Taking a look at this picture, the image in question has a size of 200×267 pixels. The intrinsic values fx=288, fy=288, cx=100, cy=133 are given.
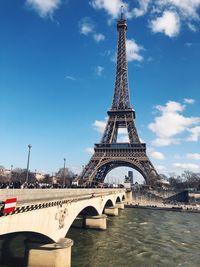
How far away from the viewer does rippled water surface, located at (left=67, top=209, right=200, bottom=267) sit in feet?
78.4

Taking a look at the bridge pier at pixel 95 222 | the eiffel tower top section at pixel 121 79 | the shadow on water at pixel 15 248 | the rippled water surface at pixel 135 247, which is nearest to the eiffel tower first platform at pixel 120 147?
the eiffel tower top section at pixel 121 79

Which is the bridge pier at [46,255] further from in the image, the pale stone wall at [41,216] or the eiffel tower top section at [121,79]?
the eiffel tower top section at [121,79]

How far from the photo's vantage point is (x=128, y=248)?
28859 millimetres

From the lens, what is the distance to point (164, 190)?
324 ft

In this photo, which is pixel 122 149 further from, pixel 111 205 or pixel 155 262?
pixel 155 262

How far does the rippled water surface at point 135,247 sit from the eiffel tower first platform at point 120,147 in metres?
44.1

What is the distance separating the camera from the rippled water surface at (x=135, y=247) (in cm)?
2391

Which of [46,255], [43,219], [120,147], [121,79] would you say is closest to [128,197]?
[120,147]

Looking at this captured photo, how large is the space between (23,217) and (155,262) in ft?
47.3

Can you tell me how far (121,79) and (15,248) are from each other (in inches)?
3349

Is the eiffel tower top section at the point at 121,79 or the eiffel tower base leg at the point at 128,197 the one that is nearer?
the eiffel tower base leg at the point at 128,197

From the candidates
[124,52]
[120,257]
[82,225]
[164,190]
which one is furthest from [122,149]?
[120,257]

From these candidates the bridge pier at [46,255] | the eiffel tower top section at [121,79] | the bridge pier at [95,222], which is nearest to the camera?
the bridge pier at [46,255]

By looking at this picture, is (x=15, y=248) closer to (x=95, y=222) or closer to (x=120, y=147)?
(x=95, y=222)
